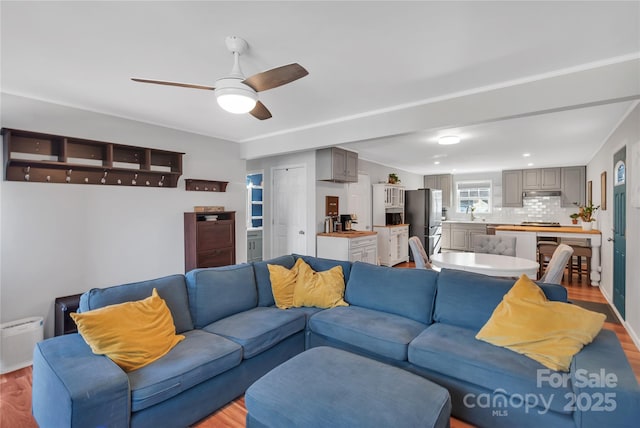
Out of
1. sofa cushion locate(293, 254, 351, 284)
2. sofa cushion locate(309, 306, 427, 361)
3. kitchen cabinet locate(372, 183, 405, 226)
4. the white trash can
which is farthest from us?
kitchen cabinet locate(372, 183, 405, 226)

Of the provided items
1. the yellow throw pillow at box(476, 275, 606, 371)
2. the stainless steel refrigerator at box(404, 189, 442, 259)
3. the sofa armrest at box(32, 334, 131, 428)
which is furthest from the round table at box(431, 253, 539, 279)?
the stainless steel refrigerator at box(404, 189, 442, 259)

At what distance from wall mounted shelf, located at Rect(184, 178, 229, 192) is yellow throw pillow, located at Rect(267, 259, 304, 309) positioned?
206 centimetres

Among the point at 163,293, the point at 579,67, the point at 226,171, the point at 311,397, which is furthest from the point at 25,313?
the point at 579,67

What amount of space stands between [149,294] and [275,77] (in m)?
1.79

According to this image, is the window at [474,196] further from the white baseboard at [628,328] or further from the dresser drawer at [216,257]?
the dresser drawer at [216,257]

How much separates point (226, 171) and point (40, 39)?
2901 millimetres

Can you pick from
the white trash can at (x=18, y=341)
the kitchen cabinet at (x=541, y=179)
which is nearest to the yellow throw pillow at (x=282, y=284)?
the white trash can at (x=18, y=341)

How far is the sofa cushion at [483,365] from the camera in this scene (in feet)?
5.43

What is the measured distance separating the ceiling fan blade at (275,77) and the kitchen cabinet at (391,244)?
4.95m

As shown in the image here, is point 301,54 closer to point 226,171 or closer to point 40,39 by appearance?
point 40,39

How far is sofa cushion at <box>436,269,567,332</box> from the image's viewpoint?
2.26m

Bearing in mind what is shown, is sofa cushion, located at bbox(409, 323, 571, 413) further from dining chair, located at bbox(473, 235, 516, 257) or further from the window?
the window

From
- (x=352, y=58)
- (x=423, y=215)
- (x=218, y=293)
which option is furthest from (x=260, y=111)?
(x=423, y=215)

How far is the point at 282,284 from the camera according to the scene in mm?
2961
